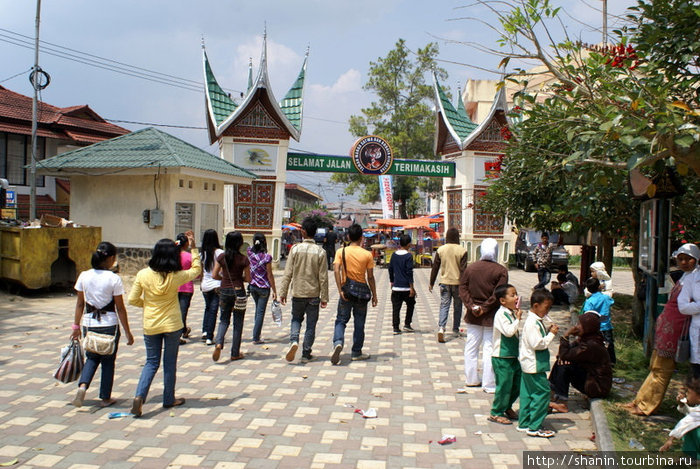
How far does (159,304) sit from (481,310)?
3.30 metres

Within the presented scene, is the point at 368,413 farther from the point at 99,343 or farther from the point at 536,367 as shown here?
the point at 99,343

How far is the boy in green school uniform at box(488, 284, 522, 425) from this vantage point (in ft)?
16.9

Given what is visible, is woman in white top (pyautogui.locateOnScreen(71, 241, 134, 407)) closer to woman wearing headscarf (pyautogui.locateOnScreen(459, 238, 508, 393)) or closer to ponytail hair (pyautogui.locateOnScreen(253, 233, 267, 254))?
ponytail hair (pyautogui.locateOnScreen(253, 233, 267, 254))

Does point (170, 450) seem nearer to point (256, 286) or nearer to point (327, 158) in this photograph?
point (256, 286)

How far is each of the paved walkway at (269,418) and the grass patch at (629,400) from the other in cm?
29

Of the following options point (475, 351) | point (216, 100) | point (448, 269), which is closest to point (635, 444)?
point (475, 351)

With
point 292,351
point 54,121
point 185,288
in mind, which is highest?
point 54,121

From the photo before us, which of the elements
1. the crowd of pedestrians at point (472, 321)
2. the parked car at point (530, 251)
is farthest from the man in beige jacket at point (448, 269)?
the parked car at point (530, 251)

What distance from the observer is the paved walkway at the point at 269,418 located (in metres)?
4.38

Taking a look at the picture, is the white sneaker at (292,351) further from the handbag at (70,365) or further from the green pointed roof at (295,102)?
the green pointed roof at (295,102)

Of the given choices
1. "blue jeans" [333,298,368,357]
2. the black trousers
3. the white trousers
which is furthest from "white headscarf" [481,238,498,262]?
"blue jeans" [333,298,368,357]

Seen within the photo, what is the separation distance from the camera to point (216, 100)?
20.0m

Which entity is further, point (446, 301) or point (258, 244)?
point (446, 301)

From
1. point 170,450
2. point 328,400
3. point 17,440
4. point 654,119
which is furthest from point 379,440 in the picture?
point 654,119
